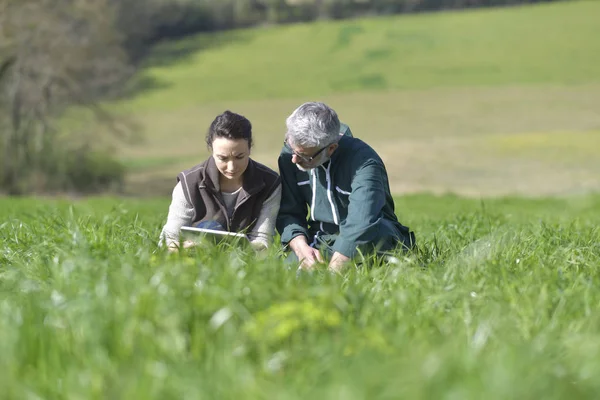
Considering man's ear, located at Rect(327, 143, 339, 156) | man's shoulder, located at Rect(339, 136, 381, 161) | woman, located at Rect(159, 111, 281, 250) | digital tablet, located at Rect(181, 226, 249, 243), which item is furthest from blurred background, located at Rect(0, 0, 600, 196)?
digital tablet, located at Rect(181, 226, 249, 243)

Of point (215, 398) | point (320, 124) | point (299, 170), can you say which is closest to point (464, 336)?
point (215, 398)

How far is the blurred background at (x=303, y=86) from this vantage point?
2941cm

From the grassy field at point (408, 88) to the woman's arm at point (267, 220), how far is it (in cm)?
2753

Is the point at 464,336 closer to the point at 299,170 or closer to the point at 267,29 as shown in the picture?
the point at 299,170

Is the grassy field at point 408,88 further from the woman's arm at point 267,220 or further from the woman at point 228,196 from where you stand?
the woman at point 228,196

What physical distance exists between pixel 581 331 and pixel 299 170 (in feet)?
9.62

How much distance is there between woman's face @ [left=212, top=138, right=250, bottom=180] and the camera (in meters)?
5.96

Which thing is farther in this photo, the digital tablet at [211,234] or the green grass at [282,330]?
the digital tablet at [211,234]

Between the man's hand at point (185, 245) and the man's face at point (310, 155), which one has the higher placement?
the man's face at point (310, 155)

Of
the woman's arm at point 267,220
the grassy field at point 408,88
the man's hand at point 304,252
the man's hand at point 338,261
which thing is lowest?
the grassy field at point 408,88

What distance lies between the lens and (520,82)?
168 feet

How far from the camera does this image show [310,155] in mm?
5996

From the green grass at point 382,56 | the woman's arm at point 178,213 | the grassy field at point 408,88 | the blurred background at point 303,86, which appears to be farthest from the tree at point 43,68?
the woman's arm at point 178,213

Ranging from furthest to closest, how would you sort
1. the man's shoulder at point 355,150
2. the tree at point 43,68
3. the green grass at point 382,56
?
1. the green grass at point 382,56
2. the tree at point 43,68
3. the man's shoulder at point 355,150
